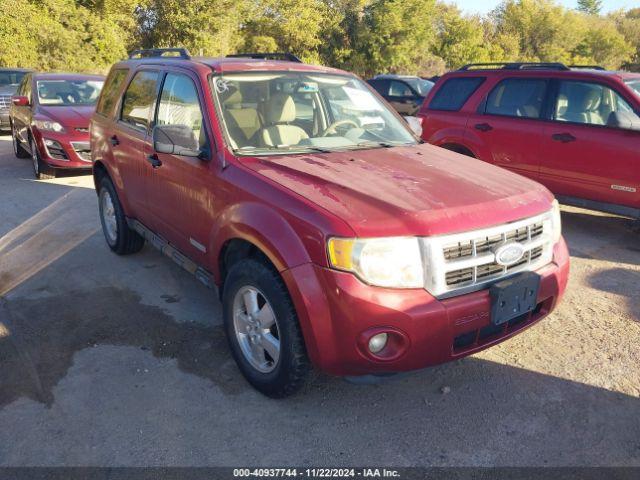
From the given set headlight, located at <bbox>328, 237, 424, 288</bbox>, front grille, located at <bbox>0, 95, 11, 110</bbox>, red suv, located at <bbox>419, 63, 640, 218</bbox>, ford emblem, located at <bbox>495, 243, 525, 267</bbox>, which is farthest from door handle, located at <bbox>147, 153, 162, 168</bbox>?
front grille, located at <bbox>0, 95, 11, 110</bbox>

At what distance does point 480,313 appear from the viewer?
260 cm

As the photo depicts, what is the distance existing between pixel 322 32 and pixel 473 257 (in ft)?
127

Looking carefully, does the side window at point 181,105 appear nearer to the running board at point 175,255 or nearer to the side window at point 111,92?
the running board at point 175,255

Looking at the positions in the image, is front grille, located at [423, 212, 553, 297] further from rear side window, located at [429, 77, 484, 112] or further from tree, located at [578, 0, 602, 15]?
tree, located at [578, 0, 602, 15]

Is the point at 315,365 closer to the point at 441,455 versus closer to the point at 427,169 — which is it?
the point at 441,455

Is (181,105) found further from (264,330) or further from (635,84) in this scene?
(635,84)

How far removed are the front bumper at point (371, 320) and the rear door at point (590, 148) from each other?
3.74 meters

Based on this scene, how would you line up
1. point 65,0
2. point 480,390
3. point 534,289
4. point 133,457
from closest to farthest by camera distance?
point 133,457 < point 534,289 < point 480,390 < point 65,0

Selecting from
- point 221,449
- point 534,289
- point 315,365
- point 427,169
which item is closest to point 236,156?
point 427,169

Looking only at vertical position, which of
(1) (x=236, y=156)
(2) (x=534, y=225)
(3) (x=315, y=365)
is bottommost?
(3) (x=315, y=365)

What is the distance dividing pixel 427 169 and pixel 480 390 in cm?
131

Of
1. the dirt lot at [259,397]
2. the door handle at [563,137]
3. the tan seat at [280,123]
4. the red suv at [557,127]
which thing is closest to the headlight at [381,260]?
the dirt lot at [259,397]

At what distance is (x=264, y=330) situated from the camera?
116 inches

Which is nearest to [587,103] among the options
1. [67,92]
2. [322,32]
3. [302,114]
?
[302,114]
